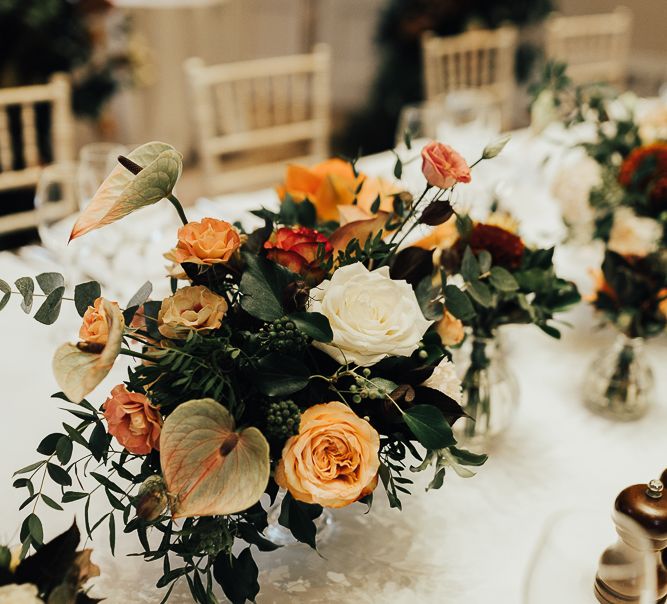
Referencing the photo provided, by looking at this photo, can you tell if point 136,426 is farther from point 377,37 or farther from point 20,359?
point 377,37

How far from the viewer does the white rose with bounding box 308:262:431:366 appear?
61 centimetres

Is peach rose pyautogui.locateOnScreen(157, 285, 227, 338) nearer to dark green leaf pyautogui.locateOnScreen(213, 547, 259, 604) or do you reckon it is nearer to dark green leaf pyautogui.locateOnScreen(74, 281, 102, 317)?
dark green leaf pyautogui.locateOnScreen(74, 281, 102, 317)

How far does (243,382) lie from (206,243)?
4.8 inches

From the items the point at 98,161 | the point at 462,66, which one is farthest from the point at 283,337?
the point at 462,66

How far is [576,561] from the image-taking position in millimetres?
742

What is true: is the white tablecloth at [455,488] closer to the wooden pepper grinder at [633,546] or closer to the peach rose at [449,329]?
the wooden pepper grinder at [633,546]

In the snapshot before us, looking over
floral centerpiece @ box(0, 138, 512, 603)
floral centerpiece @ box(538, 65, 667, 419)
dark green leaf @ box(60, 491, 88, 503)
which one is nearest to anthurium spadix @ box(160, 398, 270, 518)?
floral centerpiece @ box(0, 138, 512, 603)

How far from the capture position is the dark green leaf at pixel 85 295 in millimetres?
619

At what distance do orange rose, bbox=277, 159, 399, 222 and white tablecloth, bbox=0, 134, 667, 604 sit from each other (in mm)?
127

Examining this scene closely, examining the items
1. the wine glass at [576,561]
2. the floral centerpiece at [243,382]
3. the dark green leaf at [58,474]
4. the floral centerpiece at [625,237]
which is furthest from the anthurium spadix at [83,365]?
the floral centerpiece at [625,237]

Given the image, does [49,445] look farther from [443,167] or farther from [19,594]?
[443,167]

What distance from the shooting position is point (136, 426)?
1.93 ft

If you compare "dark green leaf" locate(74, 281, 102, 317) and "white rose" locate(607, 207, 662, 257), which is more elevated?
"dark green leaf" locate(74, 281, 102, 317)

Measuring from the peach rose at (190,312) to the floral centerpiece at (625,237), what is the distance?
1.97 ft
